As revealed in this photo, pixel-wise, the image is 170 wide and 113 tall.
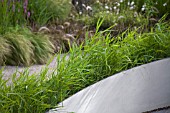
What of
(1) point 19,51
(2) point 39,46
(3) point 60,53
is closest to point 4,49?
(1) point 19,51

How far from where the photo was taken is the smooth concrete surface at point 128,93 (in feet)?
12.8

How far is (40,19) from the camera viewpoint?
8.05 metres

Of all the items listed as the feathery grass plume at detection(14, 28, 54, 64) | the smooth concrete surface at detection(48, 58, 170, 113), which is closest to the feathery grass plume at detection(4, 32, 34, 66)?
the feathery grass plume at detection(14, 28, 54, 64)

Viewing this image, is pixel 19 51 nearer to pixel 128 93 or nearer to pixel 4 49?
pixel 4 49

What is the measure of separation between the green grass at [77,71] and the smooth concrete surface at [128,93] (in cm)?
12

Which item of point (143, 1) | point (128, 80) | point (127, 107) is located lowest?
point (127, 107)

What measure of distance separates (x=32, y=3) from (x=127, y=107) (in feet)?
12.4

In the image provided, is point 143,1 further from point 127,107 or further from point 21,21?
point 127,107

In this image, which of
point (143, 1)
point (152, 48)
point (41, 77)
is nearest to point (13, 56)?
point (152, 48)

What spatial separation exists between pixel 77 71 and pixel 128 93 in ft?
2.36

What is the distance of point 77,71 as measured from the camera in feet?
13.5

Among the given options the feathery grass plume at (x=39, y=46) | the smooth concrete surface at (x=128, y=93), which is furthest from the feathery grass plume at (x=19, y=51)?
the smooth concrete surface at (x=128, y=93)

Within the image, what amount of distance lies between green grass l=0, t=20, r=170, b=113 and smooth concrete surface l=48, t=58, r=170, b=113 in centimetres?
12

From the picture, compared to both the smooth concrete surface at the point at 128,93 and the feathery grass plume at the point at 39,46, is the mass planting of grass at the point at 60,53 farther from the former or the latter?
the smooth concrete surface at the point at 128,93
